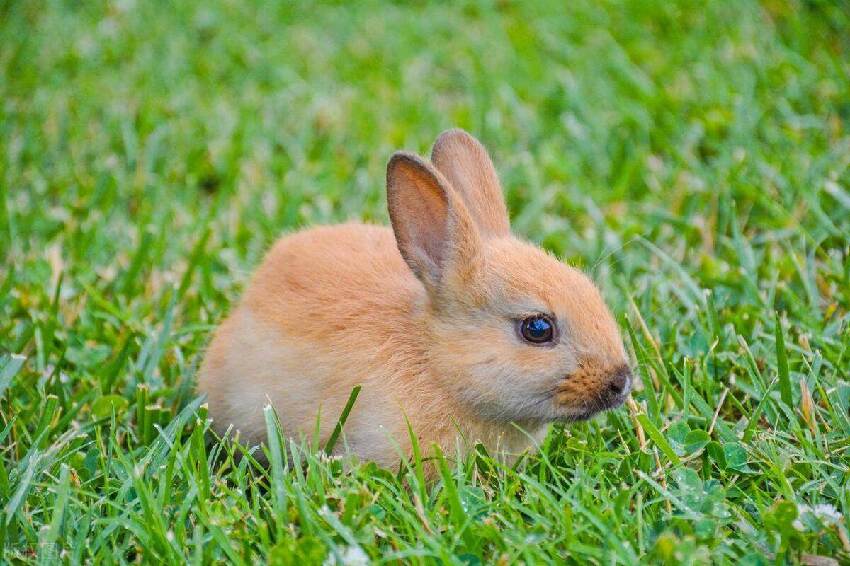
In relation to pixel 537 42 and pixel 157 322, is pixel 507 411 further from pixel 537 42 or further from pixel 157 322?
pixel 537 42

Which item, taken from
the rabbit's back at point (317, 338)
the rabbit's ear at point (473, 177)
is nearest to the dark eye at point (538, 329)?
the rabbit's back at point (317, 338)

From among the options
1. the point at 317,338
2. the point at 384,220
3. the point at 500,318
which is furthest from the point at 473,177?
the point at 384,220

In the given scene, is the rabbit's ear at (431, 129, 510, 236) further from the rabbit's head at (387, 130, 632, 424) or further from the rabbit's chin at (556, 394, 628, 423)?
the rabbit's chin at (556, 394, 628, 423)

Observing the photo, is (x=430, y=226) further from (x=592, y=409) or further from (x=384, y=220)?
(x=384, y=220)

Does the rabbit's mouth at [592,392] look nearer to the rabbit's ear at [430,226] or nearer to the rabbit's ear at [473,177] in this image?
the rabbit's ear at [430,226]

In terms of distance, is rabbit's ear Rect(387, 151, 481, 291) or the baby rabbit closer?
the baby rabbit

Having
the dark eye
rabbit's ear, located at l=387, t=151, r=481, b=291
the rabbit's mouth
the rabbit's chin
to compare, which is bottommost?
the rabbit's chin

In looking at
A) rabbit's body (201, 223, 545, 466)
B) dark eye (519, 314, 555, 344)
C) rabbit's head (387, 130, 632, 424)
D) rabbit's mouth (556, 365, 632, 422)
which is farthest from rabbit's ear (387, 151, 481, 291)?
rabbit's mouth (556, 365, 632, 422)
